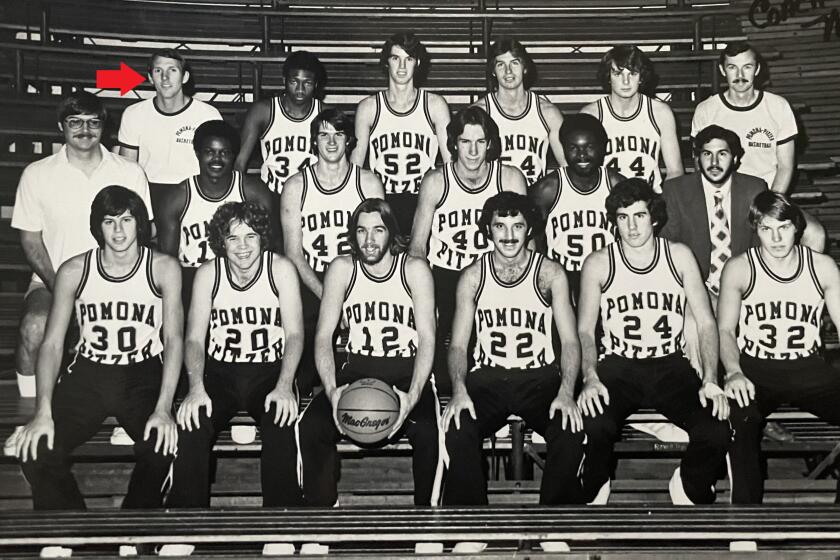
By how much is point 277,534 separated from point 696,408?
1.74 meters

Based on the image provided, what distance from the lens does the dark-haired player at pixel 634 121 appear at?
4527 millimetres

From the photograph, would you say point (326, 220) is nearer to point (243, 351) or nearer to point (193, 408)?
point (243, 351)

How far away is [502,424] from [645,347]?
2.30 ft

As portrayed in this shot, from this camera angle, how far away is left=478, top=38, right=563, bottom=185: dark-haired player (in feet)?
14.9

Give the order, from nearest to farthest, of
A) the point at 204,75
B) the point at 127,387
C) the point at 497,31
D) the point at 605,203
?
1. the point at 127,387
2. the point at 605,203
3. the point at 204,75
4. the point at 497,31

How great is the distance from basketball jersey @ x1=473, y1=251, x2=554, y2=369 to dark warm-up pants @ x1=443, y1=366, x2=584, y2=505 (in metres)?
0.06

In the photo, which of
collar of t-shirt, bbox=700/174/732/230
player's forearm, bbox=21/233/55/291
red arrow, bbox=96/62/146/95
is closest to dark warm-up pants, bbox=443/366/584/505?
collar of t-shirt, bbox=700/174/732/230

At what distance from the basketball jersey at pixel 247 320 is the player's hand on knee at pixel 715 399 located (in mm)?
1773

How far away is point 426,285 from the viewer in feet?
13.2

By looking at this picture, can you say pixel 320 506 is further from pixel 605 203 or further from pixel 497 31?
pixel 497 31

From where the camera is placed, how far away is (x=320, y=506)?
3709 millimetres

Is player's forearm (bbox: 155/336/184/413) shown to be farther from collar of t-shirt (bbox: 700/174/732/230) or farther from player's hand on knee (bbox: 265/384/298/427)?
collar of t-shirt (bbox: 700/174/732/230)

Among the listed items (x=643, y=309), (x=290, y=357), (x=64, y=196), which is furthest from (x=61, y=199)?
(x=643, y=309)

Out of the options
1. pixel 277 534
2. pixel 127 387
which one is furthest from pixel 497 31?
pixel 277 534
